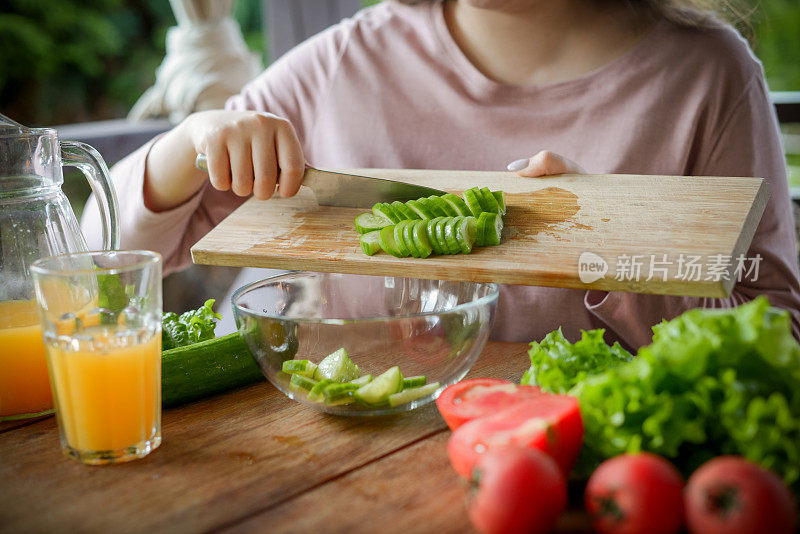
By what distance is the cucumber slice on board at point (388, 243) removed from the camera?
4.44 feet

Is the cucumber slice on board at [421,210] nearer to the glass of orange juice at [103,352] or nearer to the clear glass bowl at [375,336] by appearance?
the clear glass bowl at [375,336]

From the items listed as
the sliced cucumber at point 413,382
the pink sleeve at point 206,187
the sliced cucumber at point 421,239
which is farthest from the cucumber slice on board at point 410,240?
the pink sleeve at point 206,187

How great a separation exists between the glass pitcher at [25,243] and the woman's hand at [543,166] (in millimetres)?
902

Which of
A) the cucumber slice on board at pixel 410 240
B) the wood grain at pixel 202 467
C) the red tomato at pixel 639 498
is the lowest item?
the wood grain at pixel 202 467

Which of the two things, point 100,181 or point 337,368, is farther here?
point 100,181

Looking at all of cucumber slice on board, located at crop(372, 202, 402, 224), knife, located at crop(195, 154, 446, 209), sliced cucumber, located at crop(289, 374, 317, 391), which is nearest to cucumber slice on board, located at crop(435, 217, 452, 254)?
cucumber slice on board, located at crop(372, 202, 402, 224)

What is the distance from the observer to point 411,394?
1.19 metres

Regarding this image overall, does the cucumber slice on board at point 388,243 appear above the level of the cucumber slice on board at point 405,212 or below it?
below

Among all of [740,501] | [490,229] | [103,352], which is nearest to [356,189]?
[490,229]

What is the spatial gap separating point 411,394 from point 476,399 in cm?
14

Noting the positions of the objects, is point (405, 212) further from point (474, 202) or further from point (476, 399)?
point (476, 399)

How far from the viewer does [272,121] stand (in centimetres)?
158

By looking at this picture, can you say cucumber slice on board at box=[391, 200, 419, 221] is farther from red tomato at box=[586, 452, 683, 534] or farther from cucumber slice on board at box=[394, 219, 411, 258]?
red tomato at box=[586, 452, 683, 534]

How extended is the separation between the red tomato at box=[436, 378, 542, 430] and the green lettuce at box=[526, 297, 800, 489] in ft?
0.51
